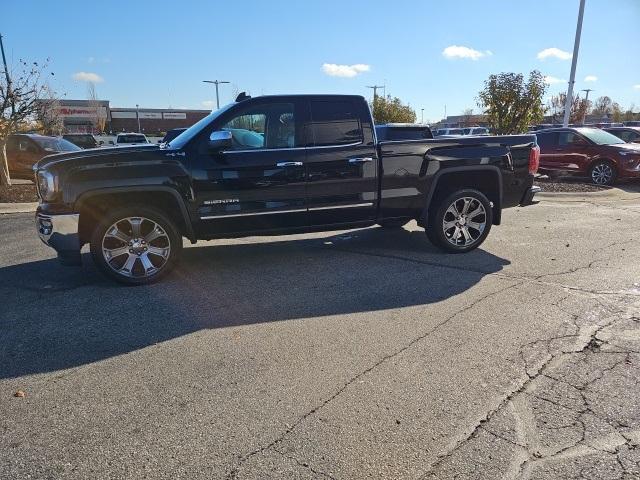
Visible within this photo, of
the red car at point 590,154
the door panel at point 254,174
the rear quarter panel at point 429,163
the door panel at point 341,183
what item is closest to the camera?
the door panel at point 254,174

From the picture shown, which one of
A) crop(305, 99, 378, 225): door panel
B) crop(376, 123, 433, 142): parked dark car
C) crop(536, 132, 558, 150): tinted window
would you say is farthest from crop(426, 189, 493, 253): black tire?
crop(536, 132, 558, 150): tinted window

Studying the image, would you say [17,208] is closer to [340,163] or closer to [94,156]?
[94,156]

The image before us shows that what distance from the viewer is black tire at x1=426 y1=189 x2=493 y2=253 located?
21.1 ft

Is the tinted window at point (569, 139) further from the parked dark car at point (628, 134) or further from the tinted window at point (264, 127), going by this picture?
the tinted window at point (264, 127)

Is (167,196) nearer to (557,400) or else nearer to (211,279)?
(211,279)

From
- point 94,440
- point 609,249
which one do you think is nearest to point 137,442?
point 94,440

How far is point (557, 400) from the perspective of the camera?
3059mm

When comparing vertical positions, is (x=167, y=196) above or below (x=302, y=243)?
above

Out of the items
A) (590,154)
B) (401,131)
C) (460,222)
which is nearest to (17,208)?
(401,131)

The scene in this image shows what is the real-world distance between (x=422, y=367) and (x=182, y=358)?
5.76 feet

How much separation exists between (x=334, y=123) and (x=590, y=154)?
35.8ft

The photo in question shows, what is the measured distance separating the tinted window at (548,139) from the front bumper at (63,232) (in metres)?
13.7

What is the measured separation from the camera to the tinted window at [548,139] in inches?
577

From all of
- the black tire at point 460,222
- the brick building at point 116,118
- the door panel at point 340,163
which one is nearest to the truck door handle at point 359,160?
the door panel at point 340,163
